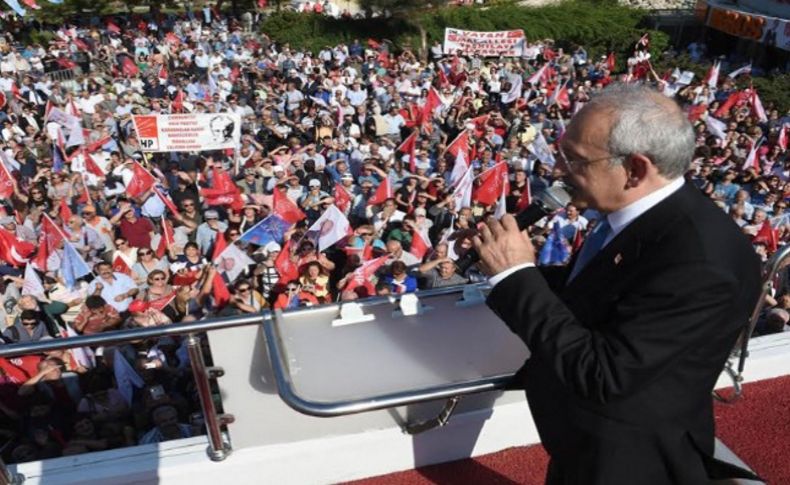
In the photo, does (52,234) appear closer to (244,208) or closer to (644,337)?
(244,208)

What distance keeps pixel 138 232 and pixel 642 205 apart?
291 inches

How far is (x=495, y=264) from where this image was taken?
1.68 m

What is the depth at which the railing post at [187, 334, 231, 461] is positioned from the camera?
238 centimetres

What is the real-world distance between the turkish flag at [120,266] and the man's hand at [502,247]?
635 centimetres

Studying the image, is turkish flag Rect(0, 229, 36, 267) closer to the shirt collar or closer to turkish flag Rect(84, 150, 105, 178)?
turkish flag Rect(84, 150, 105, 178)

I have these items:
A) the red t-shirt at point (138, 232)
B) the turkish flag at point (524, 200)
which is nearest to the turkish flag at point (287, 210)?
the red t-shirt at point (138, 232)

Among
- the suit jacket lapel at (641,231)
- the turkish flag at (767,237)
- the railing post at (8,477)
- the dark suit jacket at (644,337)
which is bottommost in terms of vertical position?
the turkish flag at (767,237)

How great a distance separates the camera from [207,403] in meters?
2.51

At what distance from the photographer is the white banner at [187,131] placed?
990 cm

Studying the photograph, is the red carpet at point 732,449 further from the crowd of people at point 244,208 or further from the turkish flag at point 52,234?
the turkish flag at point 52,234

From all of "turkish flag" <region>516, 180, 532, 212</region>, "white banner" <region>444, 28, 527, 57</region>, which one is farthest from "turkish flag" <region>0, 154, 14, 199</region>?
"white banner" <region>444, 28, 527, 57</region>

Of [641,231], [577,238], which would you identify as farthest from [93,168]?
[641,231]

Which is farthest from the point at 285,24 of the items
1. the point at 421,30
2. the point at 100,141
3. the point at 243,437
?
the point at 243,437

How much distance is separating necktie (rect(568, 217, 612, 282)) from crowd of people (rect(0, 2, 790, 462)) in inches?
9.2
